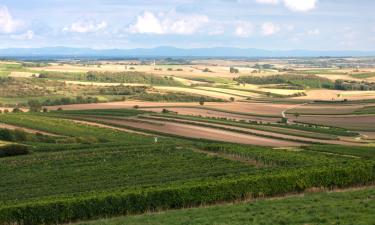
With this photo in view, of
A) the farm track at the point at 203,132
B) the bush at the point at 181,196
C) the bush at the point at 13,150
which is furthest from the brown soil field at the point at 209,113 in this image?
the bush at the point at 181,196

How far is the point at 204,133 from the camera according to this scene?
74.9m

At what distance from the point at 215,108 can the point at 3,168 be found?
68430 mm

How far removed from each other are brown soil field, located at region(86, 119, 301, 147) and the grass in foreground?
39.6 meters

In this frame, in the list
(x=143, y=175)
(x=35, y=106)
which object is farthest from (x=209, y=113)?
(x=143, y=175)

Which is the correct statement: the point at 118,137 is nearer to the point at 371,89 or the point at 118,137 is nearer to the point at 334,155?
the point at 334,155

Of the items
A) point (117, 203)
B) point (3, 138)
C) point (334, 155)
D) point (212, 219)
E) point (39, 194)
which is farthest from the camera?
point (3, 138)

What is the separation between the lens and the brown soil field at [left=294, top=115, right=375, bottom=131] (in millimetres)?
87350

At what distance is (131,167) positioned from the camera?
147 ft

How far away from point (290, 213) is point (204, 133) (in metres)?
53.5

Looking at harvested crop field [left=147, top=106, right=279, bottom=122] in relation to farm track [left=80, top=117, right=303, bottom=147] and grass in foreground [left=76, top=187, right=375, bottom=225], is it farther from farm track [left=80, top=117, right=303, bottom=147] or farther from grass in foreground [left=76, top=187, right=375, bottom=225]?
grass in foreground [left=76, top=187, right=375, bottom=225]

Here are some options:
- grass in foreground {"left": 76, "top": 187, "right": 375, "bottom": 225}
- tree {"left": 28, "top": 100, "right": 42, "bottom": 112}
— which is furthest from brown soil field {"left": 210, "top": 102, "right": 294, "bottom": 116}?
grass in foreground {"left": 76, "top": 187, "right": 375, "bottom": 225}

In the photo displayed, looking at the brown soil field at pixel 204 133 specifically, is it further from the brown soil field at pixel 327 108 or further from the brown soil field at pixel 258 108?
the brown soil field at pixel 327 108

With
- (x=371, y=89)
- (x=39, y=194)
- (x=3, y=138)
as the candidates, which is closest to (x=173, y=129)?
(x=3, y=138)

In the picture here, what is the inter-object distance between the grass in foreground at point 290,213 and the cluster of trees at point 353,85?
5956 inches
